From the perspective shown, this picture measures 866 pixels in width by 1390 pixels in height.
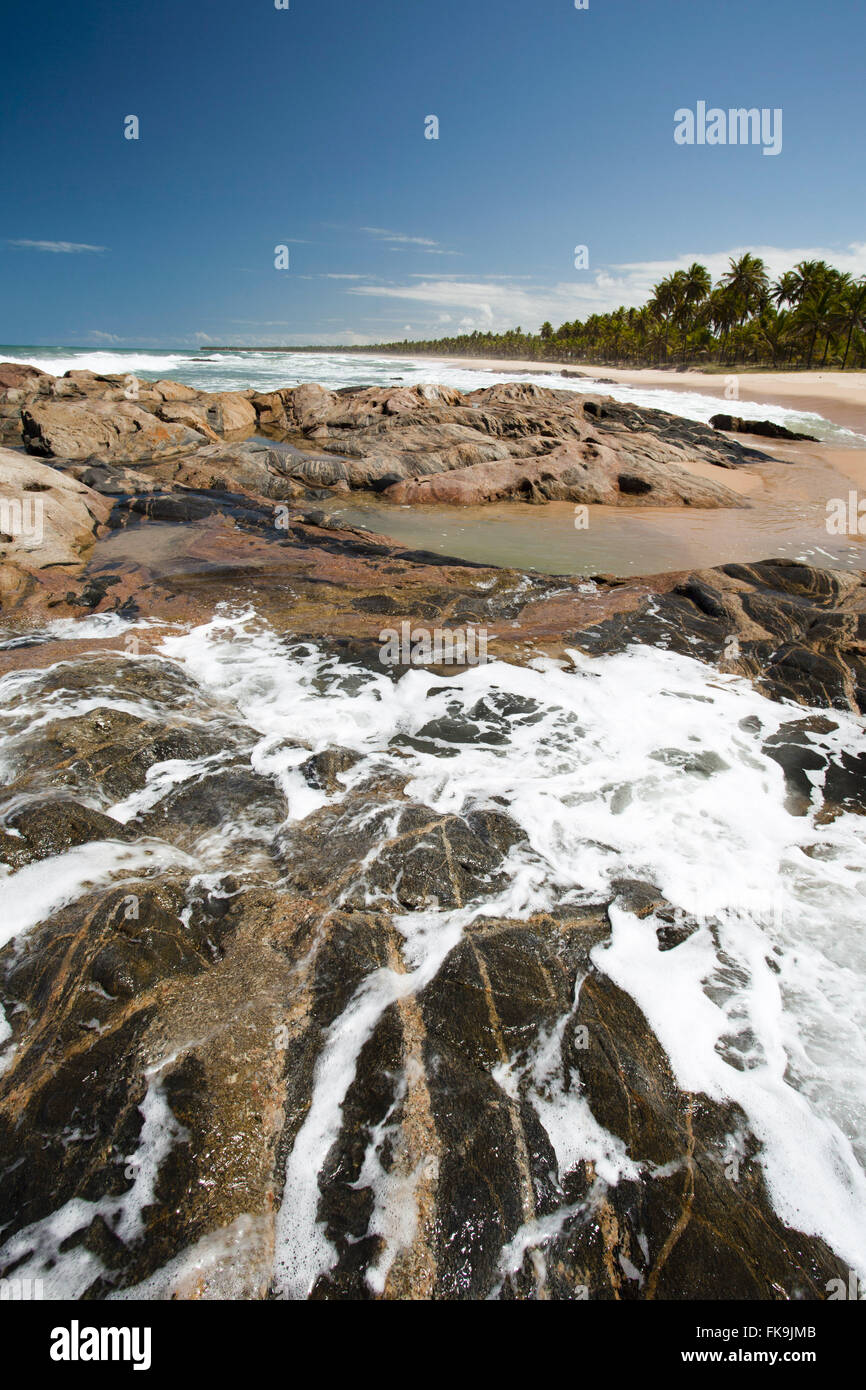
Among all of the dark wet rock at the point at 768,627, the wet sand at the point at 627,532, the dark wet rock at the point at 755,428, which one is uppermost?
the dark wet rock at the point at 755,428

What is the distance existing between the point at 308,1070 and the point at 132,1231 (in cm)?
74

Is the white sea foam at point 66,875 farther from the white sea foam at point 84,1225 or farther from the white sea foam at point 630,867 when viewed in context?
the white sea foam at point 84,1225

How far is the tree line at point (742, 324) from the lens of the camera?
176 ft

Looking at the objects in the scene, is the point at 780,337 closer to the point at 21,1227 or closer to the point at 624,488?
the point at 624,488

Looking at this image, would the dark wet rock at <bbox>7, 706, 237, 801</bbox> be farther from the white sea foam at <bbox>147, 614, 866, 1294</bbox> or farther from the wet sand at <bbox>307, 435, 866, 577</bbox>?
the wet sand at <bbox>307, 435, 866, 577</bbox>

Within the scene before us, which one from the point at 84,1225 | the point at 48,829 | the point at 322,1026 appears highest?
the point at 48,829

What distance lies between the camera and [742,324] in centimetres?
6512

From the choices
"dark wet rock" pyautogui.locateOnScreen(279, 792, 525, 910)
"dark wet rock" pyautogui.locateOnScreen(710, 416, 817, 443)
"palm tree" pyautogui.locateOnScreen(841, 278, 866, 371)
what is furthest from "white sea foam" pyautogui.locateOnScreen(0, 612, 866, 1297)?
"palm tree" pyautogui.locateOnScreen(841, 278, 866, 371)

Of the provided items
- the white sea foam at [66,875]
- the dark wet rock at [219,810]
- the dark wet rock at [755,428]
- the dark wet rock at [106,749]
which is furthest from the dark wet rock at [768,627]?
the dark wet rock at [755,428]

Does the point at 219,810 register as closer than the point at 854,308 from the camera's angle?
Yes

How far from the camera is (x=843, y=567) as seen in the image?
10266 mm

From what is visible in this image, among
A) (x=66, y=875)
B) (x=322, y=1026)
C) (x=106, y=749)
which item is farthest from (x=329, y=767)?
(x=322, y=1026)

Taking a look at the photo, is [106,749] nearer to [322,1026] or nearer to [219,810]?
[219,810]

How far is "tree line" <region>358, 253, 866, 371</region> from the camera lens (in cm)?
5359
